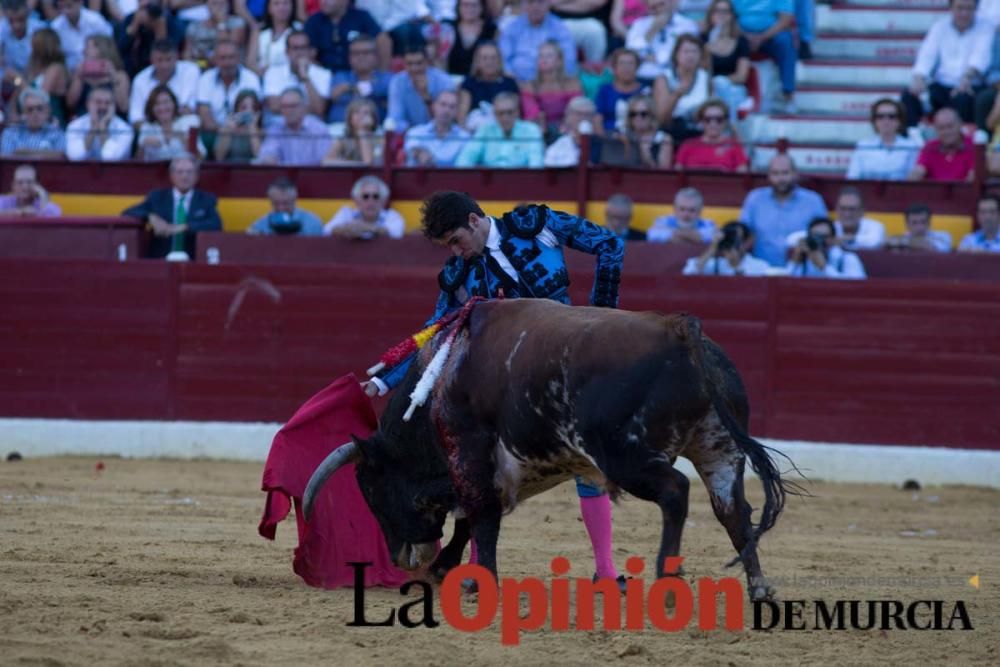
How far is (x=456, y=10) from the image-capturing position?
1138cm

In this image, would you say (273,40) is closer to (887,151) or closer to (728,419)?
(887,151)

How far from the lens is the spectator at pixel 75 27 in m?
11.3

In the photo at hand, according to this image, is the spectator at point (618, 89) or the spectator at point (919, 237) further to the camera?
the spectator at point (618, 89)

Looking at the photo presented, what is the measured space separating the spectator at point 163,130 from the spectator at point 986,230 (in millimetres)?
4726

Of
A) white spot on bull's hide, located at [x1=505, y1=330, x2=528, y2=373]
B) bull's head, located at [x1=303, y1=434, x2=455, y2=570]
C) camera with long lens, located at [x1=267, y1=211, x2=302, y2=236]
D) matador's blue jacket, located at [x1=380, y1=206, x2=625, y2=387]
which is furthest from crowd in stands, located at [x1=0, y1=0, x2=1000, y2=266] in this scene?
white spot on bull's hide, located at [x1=505, y1=330, x2=528, y2=373]

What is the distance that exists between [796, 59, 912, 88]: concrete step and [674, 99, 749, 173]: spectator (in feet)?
→ 7.13

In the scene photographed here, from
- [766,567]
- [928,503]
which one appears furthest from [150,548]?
[928,503]

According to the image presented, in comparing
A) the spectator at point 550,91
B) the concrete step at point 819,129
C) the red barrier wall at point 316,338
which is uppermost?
the spectator at point 550,91

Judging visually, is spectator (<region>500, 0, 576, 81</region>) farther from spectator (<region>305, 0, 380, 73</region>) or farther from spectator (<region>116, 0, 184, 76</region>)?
spectator (<region>116, 0, 184, 76</region>)

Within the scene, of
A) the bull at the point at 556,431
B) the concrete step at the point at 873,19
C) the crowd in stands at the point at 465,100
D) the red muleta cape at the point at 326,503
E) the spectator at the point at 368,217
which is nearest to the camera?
the bull at the point at 556,431

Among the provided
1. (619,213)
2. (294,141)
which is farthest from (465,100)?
(619,213)

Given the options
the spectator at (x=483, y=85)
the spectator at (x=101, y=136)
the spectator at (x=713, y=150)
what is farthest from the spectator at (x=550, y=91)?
the spectator at (x=101, y=136)

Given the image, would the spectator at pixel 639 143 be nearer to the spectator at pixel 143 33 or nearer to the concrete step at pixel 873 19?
the concrete step at pixel 873 19

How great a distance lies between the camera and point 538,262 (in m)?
5.11
